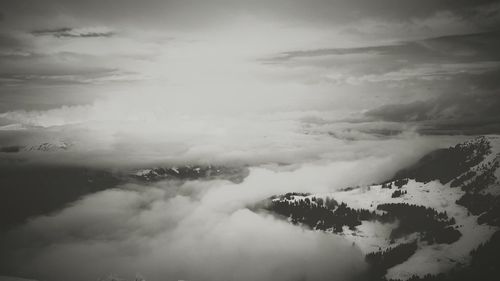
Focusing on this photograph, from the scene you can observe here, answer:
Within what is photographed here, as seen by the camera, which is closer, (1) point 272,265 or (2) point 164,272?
(2) point 164,272

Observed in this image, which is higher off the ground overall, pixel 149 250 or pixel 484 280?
pixel 149 250

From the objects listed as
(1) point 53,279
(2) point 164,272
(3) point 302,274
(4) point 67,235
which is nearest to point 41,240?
(4) point 67,235

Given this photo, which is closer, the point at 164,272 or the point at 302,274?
the point at 164,272

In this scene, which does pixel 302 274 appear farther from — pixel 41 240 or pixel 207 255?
pixel 41 240

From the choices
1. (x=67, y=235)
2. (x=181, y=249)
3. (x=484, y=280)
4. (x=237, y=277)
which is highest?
(x=67, y=235)

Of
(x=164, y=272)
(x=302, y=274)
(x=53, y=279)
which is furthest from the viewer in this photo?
(x=302, y=274)

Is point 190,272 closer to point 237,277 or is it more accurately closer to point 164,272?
point 164,272

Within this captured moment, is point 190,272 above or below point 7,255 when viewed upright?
below

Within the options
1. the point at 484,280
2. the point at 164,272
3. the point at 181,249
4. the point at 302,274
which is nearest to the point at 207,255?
the point at 181,249

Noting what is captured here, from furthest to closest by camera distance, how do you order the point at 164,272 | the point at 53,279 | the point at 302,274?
the point at 302,274, the point at 164,272, the point at 53,279
